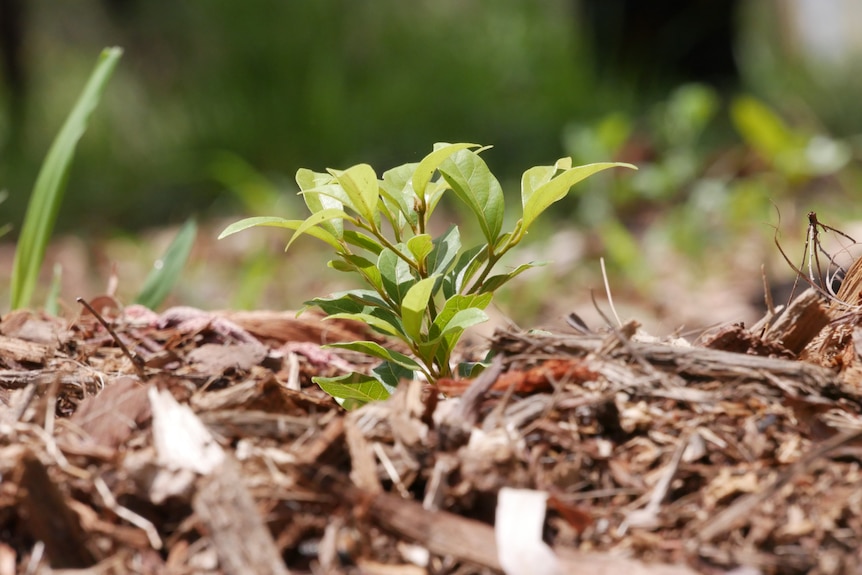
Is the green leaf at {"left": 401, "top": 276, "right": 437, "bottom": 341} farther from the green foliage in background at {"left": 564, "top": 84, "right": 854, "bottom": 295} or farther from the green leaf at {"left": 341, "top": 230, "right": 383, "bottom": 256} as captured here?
the green foliage in background at {"left": 564, "top": 84, "right": 854, "bottom": 295}

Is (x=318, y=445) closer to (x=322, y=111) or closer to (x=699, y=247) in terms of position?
(x=699, y=247)

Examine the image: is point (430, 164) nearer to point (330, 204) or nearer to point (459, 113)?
point (330, 204)

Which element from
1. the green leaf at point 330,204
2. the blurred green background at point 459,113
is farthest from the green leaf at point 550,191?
the blurred green background at point 459,113

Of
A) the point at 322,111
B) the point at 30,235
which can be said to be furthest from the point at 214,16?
the point at 30,235

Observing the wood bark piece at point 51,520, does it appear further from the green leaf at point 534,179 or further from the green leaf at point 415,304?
the green leaf at point 534,179

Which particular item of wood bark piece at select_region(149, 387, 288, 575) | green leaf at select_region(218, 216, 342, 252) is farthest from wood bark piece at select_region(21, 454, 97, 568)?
green leaf at select_region(218, 216, 342, 252)

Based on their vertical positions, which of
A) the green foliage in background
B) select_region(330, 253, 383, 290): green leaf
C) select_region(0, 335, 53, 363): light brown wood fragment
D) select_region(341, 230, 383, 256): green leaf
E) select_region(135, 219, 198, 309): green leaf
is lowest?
the green foliage in background
